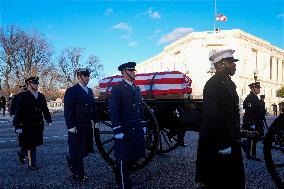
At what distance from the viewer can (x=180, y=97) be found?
6.44 meters

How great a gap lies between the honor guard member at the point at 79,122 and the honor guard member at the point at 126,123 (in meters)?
1.27

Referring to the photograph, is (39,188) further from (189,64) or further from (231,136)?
(189,64)

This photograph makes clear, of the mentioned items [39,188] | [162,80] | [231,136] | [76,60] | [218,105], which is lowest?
[39,188]

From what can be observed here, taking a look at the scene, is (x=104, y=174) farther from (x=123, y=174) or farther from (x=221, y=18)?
(x=221, y=18)

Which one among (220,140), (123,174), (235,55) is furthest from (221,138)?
(235,55)

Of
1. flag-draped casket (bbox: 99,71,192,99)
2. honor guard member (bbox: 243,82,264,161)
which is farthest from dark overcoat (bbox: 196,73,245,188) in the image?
honor guard member (bbox: 243,82,264,161)

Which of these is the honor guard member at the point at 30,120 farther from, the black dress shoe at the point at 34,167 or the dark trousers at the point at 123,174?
the dark trousers at the point at 123,174

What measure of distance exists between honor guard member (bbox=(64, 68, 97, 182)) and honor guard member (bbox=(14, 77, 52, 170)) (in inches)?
47.2

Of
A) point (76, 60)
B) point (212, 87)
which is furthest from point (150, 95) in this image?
point (76, 60)

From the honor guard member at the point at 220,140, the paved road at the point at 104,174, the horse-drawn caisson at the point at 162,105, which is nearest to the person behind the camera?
the honor guard member at the point at 220,140

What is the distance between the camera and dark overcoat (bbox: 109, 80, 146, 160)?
14.4 ft

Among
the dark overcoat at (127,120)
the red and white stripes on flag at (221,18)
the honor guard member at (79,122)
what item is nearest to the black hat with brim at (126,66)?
the dark overcoat at (127,120)

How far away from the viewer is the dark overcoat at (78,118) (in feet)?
18.5

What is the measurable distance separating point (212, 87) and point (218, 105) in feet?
0.63
